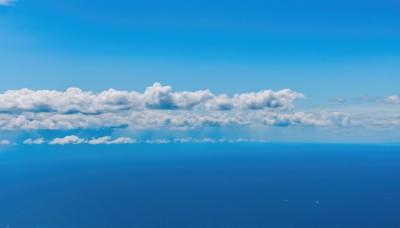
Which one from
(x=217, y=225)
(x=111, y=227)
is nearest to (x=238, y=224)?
(x=217, y=225)

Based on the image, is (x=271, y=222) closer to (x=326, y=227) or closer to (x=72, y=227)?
(x=326, y=227)

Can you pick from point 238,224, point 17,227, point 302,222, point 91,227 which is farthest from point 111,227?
point 302,222

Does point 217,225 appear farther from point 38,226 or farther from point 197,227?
point 38,226

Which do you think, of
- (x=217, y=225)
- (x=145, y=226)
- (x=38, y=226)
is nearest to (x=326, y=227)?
(x=217, y=225)

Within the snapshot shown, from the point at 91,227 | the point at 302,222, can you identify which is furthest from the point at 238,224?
the point at 91,227

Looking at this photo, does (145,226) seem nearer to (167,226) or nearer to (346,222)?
(167,226)

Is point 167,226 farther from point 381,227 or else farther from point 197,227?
point 381,227
